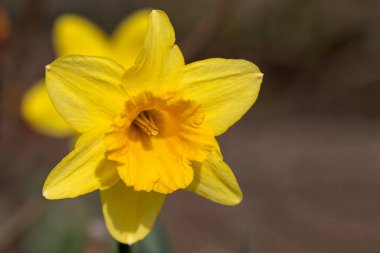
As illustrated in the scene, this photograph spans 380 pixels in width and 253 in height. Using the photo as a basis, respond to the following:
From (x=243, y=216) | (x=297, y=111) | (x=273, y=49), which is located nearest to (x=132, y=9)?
(x=273, y=49)

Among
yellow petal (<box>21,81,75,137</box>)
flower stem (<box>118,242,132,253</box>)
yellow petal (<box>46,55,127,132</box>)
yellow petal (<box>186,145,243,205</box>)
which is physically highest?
yellow petal (<box>46,55,127,132</box>)

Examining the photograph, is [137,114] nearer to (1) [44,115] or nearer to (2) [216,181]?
(2) [216,181]

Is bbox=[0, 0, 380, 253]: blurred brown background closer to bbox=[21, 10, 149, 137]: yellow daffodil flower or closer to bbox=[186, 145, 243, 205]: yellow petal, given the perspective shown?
bbox=[21, 10, 149, 137]: yellow daffodil flower

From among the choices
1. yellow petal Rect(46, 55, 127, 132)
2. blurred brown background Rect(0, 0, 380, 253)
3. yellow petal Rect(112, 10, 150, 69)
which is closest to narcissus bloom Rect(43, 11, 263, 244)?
yellow petal Rect(46, 55, 127, 132)

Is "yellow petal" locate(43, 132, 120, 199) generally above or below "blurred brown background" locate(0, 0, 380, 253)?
above

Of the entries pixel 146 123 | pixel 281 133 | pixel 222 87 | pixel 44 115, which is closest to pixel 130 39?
pixel 44 115

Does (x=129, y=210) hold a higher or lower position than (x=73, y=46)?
higher
